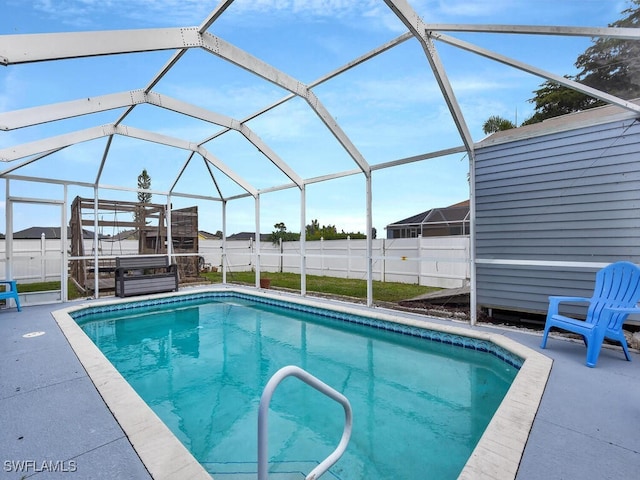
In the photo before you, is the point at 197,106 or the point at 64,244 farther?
the point at 64,244

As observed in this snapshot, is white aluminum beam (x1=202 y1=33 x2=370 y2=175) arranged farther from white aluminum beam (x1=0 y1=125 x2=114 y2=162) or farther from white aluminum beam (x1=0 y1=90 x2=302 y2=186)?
white aluminum beam (x1=0 y1=125 x2=114 y2=162)

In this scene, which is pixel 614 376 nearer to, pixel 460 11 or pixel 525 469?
pixel 525 469

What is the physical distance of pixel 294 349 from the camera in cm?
543

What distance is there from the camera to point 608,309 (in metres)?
3.26

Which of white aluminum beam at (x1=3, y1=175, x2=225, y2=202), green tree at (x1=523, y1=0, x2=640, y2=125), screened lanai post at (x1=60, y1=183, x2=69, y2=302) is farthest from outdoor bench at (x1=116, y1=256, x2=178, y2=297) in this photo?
green tree at (x1=523, y1=0, x2=640, y2=125)

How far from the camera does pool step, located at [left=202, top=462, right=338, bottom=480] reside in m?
2.39

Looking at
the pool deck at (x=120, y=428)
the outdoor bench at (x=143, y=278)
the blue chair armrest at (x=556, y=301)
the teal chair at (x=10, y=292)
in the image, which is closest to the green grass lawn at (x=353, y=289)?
the outdoor bench at (x=143, y=278)

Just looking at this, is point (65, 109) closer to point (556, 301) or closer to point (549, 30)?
point (549, 30)

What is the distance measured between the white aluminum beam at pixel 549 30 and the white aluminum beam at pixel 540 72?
25 centimetres

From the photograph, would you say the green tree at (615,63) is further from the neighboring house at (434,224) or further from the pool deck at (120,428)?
the neighboring house at (434,224)

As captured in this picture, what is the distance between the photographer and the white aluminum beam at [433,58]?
3.70 metres

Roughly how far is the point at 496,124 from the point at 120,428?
20.4m

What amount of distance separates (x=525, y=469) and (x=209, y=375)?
12.3 feet

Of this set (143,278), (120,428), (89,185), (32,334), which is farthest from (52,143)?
(120,428)
